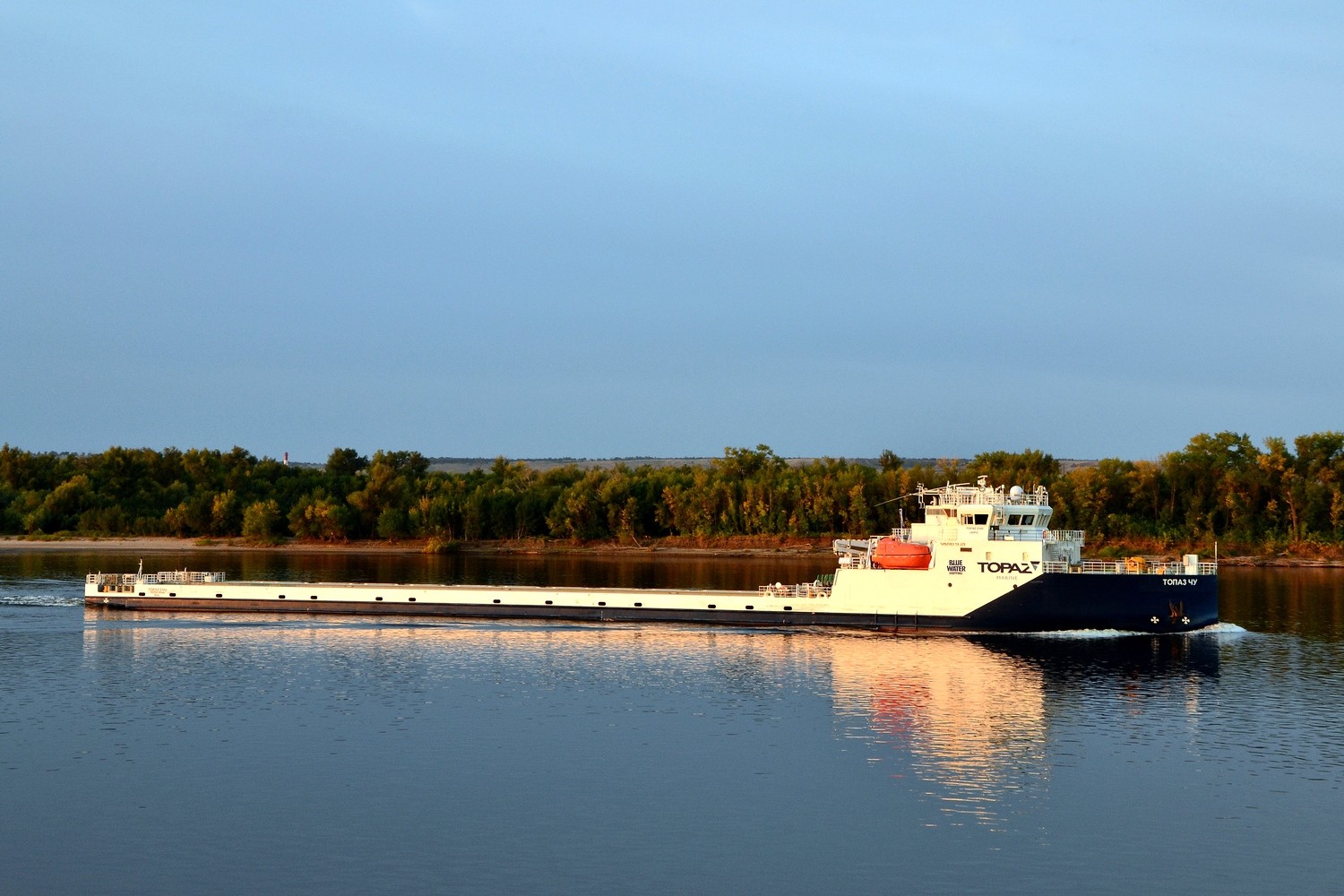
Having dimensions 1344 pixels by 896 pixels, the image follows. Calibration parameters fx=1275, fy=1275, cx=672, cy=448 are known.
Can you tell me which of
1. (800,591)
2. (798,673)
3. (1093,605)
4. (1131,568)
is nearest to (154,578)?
(800,591)

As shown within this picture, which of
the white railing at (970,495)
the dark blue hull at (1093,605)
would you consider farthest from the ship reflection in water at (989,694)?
the white railing at (970,495)

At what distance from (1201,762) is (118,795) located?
31.0 meters

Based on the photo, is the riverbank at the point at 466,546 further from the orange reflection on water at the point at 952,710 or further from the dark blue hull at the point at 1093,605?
the orange reflection on water at the point at 952,710

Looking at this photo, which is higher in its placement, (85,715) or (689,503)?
(689,503)

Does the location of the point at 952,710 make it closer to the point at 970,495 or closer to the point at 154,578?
the point at 970,495

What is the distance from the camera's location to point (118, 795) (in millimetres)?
34062

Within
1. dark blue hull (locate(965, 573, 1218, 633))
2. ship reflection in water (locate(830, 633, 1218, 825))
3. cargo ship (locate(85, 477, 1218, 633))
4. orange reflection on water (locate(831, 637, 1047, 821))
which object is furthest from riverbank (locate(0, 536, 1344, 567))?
orange reflection on water (locate(831, 637, 1047, 821))

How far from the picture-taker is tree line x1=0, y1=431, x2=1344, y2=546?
12631 centimetres

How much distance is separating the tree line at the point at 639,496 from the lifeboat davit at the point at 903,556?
52.8 m

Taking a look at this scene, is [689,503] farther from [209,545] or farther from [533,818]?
[533,818]

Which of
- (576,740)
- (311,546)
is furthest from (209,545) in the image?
(576,740)

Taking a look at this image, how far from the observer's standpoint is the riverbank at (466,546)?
449 ft

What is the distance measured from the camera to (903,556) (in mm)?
64875

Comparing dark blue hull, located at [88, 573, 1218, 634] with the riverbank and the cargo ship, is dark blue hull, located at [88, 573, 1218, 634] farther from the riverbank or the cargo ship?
the riverbank
